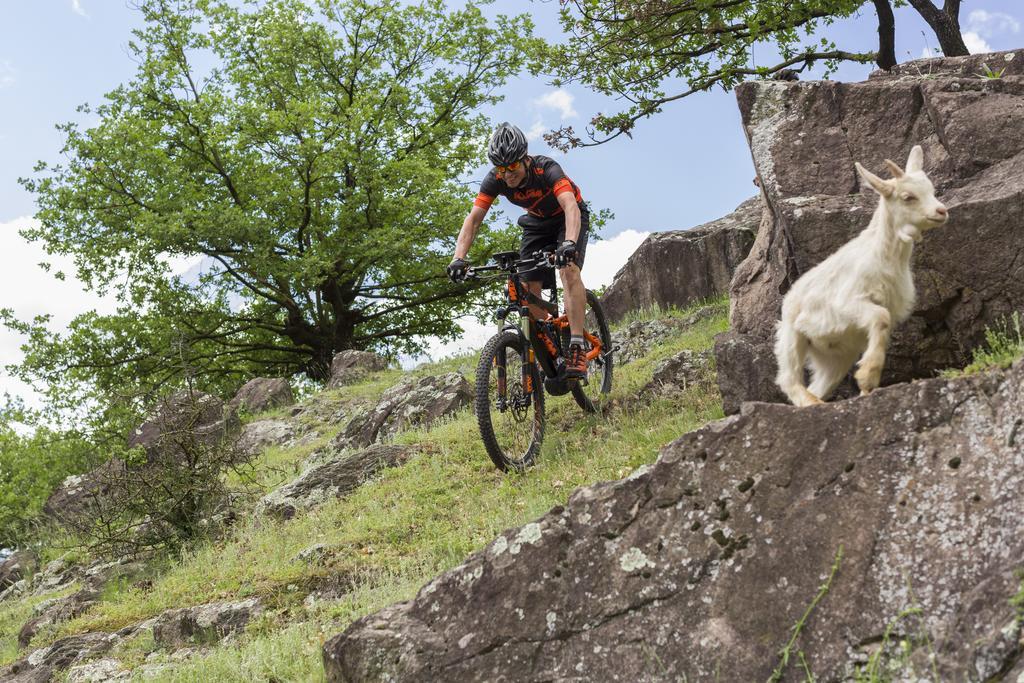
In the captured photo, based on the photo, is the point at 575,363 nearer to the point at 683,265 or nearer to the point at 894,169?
the point at 894,169

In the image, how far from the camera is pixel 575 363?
32.1 ft

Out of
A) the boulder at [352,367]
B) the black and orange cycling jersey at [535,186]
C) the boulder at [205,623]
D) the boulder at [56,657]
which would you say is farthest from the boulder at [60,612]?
the boulder at [352,367]

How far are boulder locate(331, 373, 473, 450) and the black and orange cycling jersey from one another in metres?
→ 4.96

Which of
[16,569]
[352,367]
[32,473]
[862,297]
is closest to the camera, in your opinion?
[862,297]

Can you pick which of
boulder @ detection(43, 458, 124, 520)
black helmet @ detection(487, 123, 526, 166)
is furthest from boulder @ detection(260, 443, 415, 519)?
boulder @ detection(43, 458, 124, 520)

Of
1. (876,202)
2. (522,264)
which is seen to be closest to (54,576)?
(522,264)

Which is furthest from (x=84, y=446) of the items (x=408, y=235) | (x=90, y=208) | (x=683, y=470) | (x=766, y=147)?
(x=683, y=470)

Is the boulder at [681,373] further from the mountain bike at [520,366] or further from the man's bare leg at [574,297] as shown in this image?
the man's bare leg at [574,297]

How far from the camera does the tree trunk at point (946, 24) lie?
632 inches

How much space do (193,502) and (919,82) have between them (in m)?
9.49

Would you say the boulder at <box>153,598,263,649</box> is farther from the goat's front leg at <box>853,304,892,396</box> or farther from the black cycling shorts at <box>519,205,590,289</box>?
the goat's front leg at <box>853,304,892,396</box>

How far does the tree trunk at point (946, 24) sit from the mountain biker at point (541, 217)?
9.73 m

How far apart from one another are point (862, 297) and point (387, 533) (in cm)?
538

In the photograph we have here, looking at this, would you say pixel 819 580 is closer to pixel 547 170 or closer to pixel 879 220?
pixel 879 220
